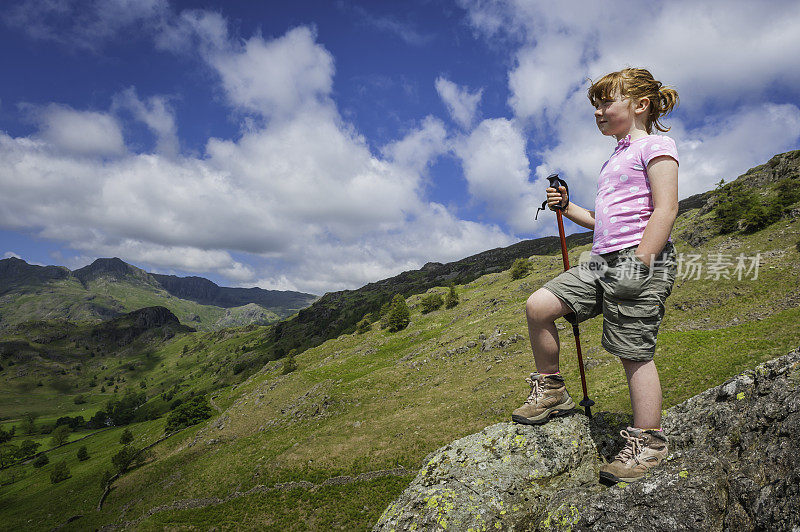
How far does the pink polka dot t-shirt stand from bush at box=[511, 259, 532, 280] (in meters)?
93.9

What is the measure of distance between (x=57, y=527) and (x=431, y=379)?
69393 millimetres

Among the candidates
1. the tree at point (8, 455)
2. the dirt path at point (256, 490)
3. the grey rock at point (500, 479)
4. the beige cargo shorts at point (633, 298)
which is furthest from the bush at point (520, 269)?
the tree at point (8, 455)

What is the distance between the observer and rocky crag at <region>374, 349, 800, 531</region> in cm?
329

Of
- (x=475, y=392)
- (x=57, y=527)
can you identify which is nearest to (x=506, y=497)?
(x=475, y=392)

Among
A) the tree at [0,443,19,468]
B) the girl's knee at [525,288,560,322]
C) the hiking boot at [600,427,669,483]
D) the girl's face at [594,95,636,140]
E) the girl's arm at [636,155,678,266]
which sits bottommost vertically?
the tree at [0,443,19,468]

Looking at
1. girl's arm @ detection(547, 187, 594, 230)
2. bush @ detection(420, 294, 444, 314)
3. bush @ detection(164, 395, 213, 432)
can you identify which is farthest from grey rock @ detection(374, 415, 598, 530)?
bush @ detection(164, 395, 213, 432)

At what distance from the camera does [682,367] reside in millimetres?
20969

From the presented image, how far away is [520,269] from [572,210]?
94884 millimetres

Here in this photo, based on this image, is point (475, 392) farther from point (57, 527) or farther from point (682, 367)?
point (57, 527)

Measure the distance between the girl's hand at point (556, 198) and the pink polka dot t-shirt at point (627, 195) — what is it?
3.27 ft

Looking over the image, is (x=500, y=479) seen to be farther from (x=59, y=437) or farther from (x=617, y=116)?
(x=59, y=437)

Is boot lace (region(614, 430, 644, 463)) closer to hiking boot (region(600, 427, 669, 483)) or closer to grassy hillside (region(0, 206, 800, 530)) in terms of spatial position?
hiking boot (region(600, 427, 669, 483))

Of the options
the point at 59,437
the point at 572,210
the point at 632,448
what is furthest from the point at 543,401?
the point at 59,437

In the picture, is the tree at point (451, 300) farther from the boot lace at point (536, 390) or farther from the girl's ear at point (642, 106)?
the girl's ear at point (642, 106)
